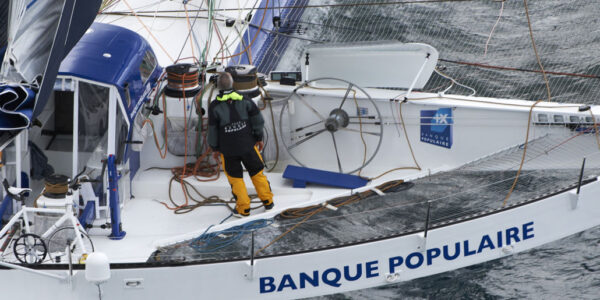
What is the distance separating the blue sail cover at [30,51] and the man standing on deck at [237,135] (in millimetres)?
1158

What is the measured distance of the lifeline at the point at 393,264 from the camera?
16.5 feet

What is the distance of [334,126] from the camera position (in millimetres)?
6574

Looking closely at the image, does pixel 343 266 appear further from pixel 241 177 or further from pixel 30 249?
pixel 30 249

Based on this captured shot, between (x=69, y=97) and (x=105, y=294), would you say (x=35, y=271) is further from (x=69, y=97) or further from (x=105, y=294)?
(x=69, y=97)

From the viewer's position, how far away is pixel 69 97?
6641 mm

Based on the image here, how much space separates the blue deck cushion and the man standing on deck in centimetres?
47

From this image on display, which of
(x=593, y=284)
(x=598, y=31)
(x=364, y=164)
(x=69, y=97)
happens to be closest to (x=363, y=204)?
(x=364, y=164)

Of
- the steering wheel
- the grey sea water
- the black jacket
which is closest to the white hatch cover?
the black jacket

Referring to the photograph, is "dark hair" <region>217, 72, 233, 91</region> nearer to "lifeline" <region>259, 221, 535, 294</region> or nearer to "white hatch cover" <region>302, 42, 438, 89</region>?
"white hatch cover" <region>302, 42, 438, 89</region>

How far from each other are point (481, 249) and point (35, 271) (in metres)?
2.61

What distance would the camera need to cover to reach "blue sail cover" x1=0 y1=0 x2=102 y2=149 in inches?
195

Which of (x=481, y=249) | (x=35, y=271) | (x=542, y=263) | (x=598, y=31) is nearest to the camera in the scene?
(x=35, y=271)

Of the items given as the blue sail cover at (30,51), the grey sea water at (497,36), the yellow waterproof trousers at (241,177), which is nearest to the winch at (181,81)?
the yellow waterproof trousers at (241,177)

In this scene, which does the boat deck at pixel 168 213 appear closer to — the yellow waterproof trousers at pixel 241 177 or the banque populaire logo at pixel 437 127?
the yellow waterproof trousers at pixel 241 177
